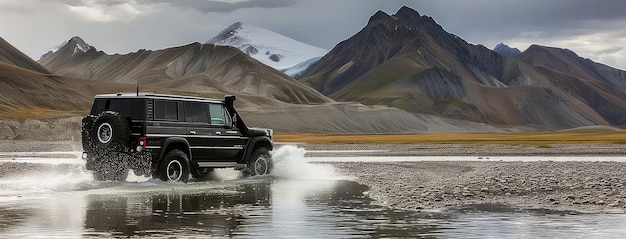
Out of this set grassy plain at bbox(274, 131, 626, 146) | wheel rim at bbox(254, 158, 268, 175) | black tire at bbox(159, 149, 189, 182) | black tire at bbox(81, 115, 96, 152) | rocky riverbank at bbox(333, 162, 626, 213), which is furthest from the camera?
grassy plain at bbox(274, 131, 626, 146)

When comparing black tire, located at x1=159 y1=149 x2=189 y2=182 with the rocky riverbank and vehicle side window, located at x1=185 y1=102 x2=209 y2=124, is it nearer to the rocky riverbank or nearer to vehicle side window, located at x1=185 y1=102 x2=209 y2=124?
vehicle side window, located at x1=185 y1=102 x2=209 y2=124

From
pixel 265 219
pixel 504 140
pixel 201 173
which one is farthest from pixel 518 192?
pixel 504 140

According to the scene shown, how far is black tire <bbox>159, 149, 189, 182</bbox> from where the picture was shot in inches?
1100

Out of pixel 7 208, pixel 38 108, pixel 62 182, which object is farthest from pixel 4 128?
pixel 7 208

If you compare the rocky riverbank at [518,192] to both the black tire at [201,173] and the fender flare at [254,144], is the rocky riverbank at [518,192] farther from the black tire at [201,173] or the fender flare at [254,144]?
the black tire at [201,173]

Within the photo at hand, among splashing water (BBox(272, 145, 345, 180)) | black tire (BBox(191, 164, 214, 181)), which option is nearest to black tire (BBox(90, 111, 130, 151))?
black tire (BBox(191, 164, 214, 181))

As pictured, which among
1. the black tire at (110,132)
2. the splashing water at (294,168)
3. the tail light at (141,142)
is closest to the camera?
the black tire at (110,132)

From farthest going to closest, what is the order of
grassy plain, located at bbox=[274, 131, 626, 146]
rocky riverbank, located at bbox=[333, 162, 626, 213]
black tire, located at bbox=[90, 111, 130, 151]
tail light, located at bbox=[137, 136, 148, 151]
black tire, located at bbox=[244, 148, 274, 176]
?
grassy plain, located at bbox=[274, 131, 626, 146] → black tire, located at bbox=[244, 148, 274, 176] → tail light, located at bbox=[137, 136, 148, 151] → black tire, located at bbox=[90, 111, 130, 151] → rocky riverbank, located at bbox=[333, 162, 626, 213]

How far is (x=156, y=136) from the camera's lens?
1089 inches

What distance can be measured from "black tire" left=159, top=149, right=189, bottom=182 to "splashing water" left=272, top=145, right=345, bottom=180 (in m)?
5.78

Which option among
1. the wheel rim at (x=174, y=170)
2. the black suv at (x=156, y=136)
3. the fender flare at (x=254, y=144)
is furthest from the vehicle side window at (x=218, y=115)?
the wheel rim at (x=174, y=170)

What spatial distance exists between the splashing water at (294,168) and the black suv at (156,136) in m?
3.68

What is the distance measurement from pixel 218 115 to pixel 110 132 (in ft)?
15.7

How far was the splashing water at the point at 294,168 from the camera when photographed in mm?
34062
